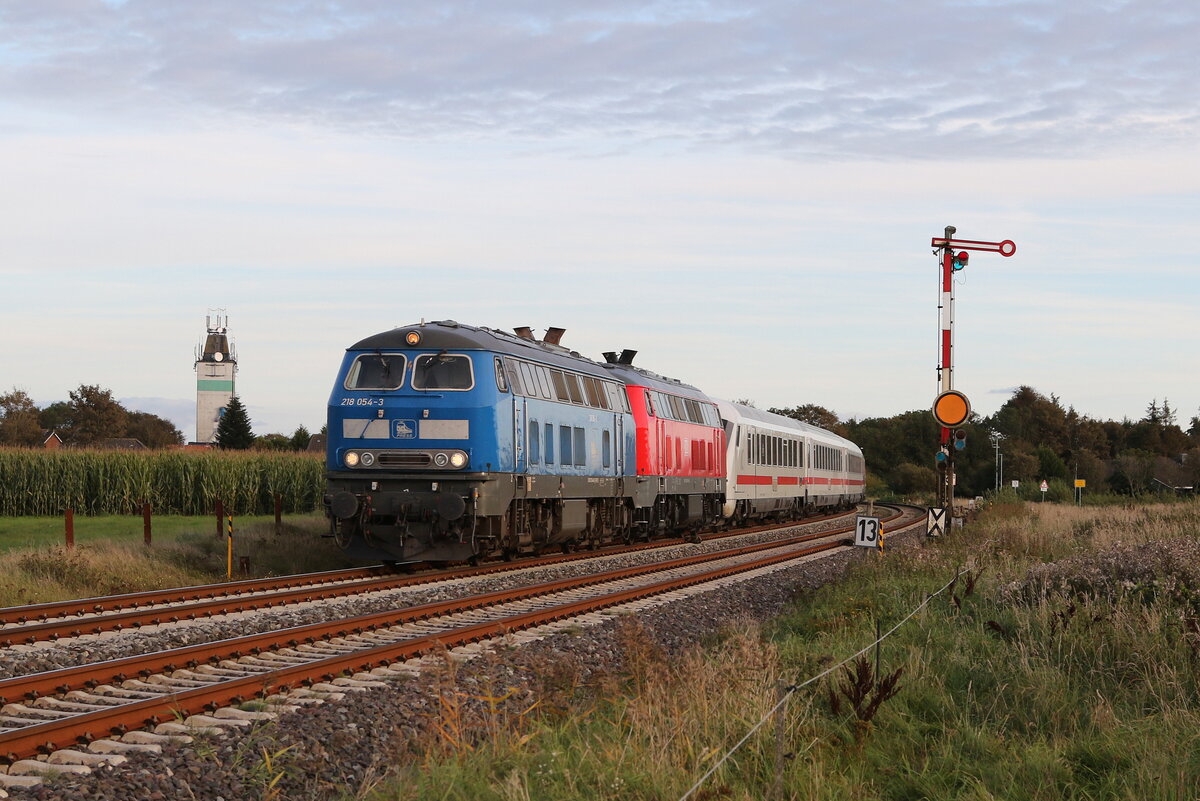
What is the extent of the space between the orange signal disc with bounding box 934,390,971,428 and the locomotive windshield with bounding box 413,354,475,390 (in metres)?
7.41

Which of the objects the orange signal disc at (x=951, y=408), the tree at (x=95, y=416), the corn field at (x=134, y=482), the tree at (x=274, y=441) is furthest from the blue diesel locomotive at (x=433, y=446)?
the tree at (x=95, y=416)

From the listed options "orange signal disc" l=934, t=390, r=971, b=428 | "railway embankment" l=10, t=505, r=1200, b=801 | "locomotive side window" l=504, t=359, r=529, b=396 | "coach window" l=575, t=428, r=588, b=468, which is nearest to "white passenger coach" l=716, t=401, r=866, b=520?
"coach window" l=575, t=428, r=588, b=468

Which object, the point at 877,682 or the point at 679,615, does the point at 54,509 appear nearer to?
the point at 679,615

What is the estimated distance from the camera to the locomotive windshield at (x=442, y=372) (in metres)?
18.5

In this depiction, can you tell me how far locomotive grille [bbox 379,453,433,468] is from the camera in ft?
59.9

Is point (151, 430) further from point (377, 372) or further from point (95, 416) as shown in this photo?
point (377, 372)

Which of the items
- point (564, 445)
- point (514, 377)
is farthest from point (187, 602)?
point (564, 445)

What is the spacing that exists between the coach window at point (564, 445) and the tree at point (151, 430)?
314 ft

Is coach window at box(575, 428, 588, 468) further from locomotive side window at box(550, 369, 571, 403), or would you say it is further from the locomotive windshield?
the locomotive windshield

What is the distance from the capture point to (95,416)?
102m

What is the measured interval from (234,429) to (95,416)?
18858 mm

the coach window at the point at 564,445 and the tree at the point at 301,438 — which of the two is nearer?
the coach window at the point at 564,445

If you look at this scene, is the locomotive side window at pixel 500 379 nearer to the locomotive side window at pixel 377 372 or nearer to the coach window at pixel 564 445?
the locomotive side window at pixel 377 372

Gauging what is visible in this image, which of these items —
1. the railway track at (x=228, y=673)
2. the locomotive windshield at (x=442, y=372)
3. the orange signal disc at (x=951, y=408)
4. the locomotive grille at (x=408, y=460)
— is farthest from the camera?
the orange signal disc at (x=951, y=408)
